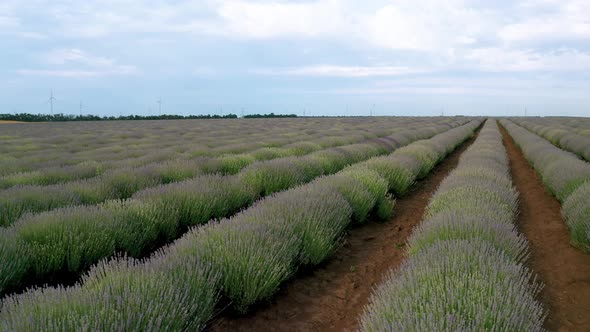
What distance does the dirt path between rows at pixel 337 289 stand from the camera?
3131 mm

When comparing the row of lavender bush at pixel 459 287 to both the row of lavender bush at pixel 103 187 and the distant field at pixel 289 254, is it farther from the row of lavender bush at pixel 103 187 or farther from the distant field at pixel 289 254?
the row of lavender bush at pixel 103 187

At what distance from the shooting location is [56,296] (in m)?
2.25

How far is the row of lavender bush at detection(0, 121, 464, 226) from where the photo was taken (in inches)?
195

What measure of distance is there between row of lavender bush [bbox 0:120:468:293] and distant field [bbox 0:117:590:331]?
2 cm

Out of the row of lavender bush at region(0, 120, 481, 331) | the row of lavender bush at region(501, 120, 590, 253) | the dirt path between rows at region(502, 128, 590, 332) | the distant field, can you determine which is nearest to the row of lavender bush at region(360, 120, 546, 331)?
the distant field

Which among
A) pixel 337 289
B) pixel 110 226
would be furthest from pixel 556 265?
pixel 110 226

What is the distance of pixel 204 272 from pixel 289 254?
2.58 ft

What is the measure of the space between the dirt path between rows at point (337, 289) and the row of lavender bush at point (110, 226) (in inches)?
62.1

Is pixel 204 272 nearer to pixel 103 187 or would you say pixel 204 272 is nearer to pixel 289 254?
pixel 289 254

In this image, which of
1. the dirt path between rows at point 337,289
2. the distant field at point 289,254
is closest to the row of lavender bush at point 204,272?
the distant field at point 289,254

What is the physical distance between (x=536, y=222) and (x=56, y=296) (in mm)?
6057

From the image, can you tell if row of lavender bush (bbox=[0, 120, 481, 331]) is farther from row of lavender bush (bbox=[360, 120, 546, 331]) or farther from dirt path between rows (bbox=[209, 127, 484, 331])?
row of lavender bush (bbox=[360, 120, 546, 331])

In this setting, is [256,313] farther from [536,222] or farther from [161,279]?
[536,222]

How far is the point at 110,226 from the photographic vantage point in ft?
13.1
